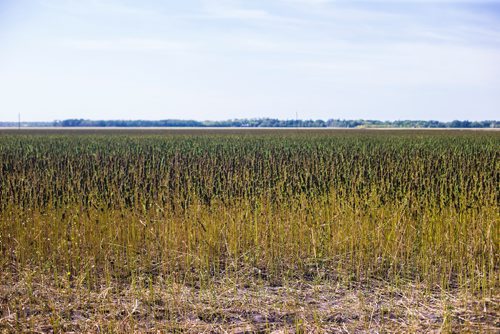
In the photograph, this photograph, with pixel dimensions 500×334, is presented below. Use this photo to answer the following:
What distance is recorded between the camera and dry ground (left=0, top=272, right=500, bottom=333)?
5215 mm

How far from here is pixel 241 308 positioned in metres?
5.73

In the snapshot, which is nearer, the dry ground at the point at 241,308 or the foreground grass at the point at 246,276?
the dry ground at the point at 241,308

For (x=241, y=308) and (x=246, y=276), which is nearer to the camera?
(x=241, y=308)

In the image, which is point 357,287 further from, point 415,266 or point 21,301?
point 21,301

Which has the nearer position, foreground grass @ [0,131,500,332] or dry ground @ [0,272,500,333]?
dry ground @ [0,272,500,333]

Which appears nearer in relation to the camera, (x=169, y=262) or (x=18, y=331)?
(x=18, y=331)

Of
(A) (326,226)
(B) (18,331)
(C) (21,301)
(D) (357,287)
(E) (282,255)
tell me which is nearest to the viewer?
(B) (18,331)

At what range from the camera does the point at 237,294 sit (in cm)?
615

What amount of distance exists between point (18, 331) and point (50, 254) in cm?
250

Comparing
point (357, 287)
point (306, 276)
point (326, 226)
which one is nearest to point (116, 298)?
point (306, 276)

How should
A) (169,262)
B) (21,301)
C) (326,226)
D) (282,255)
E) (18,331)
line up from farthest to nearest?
(326,226)
(282,255)
(169,262)
(21,301)
(18,331)

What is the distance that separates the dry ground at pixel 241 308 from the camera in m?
5.21

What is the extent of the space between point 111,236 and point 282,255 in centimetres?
247

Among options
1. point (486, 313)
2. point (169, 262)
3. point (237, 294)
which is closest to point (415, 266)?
point (486, 313)
